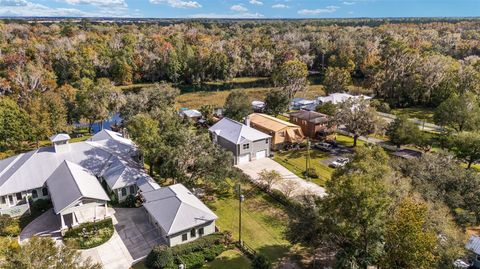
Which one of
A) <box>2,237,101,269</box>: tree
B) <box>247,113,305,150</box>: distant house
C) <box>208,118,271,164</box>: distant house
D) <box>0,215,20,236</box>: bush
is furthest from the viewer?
<box>247,113,305,150</box>: distant house

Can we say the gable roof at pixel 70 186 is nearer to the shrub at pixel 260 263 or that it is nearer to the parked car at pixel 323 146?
the shrub at pixel 260 263

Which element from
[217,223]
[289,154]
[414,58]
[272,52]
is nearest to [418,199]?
[217,223]

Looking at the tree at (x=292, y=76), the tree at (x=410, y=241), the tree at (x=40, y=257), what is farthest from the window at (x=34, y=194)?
the tree at (x=292, y=76)

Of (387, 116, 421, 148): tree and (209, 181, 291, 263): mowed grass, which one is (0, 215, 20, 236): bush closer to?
(209, 181, 291, 263): mowed grass

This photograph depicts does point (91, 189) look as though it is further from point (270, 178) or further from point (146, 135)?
point (270, 178)

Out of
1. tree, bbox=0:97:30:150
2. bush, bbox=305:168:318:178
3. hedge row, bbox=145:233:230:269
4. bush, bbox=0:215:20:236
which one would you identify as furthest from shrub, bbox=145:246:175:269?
tree, bbox=0:97:30:150

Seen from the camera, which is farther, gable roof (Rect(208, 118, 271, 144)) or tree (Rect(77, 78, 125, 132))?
tree (Rect(77, 78, 125, 132))

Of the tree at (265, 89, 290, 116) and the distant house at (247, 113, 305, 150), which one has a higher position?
the tree at (265, 89, 290, 116)

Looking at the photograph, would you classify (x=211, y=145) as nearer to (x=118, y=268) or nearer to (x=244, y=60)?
(x=118, y=268)
